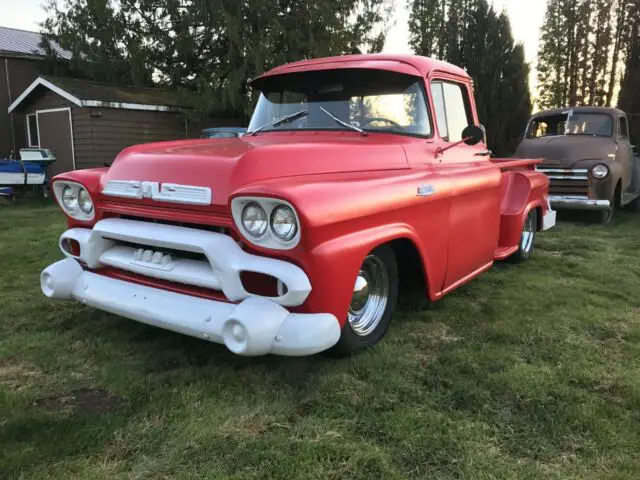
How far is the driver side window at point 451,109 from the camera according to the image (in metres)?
4.04

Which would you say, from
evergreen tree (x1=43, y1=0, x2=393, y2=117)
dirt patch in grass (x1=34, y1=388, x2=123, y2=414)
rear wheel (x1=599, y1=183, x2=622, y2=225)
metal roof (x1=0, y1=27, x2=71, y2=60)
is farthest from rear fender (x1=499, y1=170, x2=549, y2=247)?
metal roof (x1=0, y1=27, x2=71, y2=60)

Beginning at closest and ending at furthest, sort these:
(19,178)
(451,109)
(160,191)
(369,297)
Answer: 1. (160,191)
2. (369,297)
3. (451,109)
4. (19,178)

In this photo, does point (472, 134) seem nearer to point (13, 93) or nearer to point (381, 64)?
point (381, 64)

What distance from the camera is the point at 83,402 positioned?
272 centimetres

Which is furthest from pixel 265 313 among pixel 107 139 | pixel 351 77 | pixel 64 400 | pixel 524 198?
pixel 107 139

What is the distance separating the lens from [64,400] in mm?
2740

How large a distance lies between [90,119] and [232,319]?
13.6 meters

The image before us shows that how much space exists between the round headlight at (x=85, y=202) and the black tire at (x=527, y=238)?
4.17 metres

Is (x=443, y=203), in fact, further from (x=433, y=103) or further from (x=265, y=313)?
(x=265, y=313)

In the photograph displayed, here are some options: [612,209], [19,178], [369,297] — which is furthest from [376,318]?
[19,178]

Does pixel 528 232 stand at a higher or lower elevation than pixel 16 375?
higher

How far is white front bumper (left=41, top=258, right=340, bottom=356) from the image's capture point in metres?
2.52

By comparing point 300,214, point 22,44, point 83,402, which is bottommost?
point 83,402

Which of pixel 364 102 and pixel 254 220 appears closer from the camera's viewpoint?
pixel 254 220
